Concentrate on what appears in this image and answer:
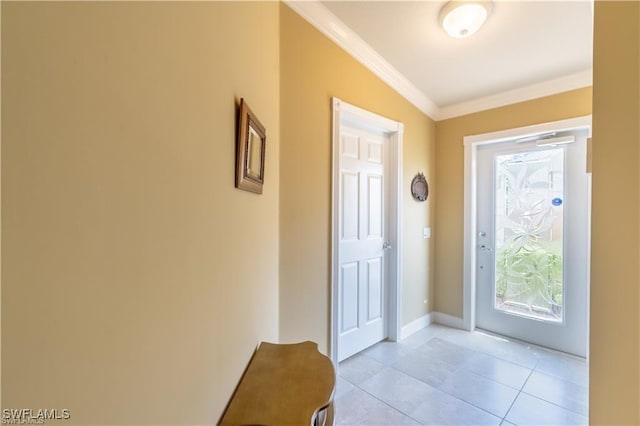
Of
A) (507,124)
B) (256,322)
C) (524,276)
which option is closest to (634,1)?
(256,322)

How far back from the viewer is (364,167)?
238 cm

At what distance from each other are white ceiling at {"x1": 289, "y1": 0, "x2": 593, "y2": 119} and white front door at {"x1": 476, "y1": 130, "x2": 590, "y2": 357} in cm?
56

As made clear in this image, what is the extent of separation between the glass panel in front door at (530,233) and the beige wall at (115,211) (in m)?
2.99

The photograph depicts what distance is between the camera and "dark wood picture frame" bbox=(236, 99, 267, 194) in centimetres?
97

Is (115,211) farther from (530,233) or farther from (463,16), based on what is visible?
(530,233)

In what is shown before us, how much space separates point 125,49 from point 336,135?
162cm

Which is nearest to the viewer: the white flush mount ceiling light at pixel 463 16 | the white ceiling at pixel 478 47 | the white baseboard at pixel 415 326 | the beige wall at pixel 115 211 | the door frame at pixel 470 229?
Result: the beige wall at pixel 115 211

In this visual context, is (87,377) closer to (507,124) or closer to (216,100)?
(216,100)

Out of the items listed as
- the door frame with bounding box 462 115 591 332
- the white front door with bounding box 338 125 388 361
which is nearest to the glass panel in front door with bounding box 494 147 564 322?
the door frame with bounding box 462 115 591 332

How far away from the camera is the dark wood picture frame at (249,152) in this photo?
0.97 m

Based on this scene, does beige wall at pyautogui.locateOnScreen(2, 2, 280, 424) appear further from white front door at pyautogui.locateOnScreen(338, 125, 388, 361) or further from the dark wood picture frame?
white front door at pyautogui.locateOnScreen(338, 125, 388, 361)

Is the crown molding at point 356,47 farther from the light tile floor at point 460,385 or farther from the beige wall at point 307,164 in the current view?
the light tile floor at point 460,385

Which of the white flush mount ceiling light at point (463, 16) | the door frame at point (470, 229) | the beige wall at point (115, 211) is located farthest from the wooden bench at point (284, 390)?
the door frame at point (470, 229)

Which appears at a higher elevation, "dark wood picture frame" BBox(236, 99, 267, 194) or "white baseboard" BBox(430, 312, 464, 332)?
"dark wood picture frame" BBox(236, 99, 267, 194)
